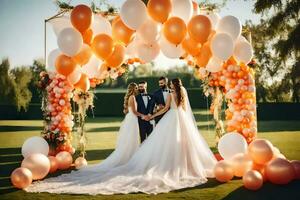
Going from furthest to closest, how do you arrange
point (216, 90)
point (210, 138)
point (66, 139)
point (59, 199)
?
1. point (210, 138)
2. point (216, 90)
3. point (66, 139)
4. point (59, 199)

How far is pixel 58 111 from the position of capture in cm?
1057

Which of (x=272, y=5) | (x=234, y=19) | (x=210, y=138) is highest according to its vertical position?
(x=272, y=5)

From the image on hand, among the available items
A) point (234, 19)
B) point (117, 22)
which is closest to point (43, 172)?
point (117, 22)

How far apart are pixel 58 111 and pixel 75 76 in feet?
7.18

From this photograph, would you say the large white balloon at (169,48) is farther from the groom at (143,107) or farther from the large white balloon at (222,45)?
the groom at (143,107)

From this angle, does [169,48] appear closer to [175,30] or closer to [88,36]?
[175,30]

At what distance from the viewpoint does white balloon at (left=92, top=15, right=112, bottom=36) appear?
8.88m

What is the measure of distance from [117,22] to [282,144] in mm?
8009

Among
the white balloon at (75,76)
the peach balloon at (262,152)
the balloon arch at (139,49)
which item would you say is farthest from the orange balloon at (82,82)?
the peach balloon at (262,152)

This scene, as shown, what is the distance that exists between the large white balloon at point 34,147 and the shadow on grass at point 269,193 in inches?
190

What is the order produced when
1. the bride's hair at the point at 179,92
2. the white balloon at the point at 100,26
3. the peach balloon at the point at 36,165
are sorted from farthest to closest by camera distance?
1. the white balloon at the point at 100,26
2. the bride's hair at the point at 179,92
3. the peach balloon at the point at 36,165

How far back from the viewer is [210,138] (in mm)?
16359

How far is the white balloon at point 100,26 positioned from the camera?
8875mm

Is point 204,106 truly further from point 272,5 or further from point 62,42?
point 62,42
